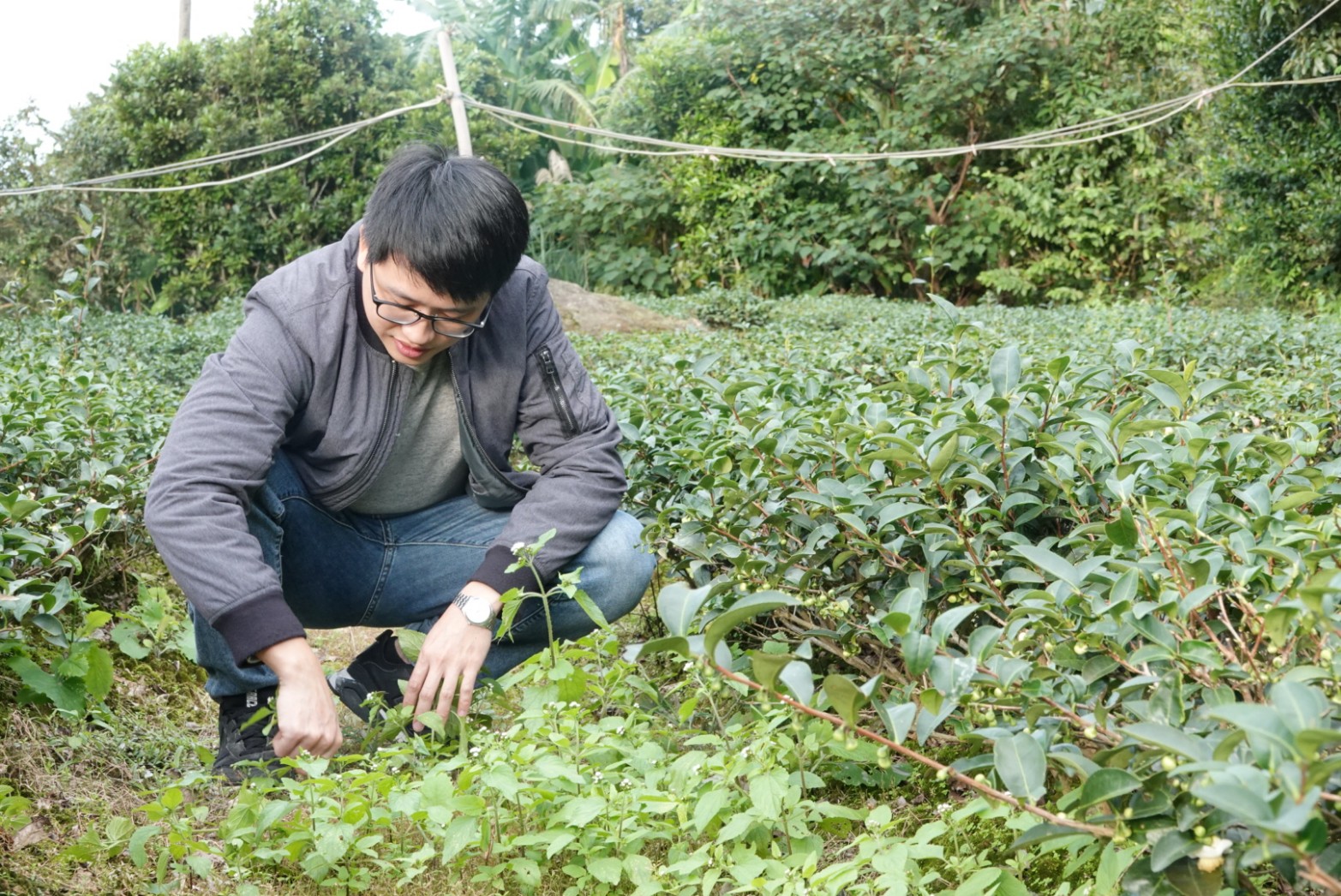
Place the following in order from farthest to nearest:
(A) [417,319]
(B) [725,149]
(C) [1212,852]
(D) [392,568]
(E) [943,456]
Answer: (B) [725,149], (D) [392,568], (A) [417,319], (E) [943,456], (C) [1212,852]

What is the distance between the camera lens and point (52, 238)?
11.0m

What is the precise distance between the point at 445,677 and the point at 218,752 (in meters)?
0.60

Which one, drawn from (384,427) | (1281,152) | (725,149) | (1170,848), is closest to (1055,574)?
(1170,848)

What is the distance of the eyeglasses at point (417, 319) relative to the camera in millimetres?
2168

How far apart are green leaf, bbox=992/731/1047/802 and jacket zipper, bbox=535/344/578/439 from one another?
1.44 meters

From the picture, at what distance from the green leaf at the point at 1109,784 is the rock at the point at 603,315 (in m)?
8.08

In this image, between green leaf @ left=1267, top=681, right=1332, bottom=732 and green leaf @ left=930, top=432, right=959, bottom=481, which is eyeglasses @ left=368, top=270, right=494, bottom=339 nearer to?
green leaf @ left=930, top=432, right=959, bottom=481

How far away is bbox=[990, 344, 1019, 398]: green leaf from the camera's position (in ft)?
6.40

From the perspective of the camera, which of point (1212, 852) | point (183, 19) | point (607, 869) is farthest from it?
point (183, 19)

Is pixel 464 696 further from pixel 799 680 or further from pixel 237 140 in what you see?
pixel 237 140

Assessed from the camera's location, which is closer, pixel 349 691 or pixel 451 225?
pixel 451 225

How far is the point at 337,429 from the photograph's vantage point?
2.37m

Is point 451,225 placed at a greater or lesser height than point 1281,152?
greater

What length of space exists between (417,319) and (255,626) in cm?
66
